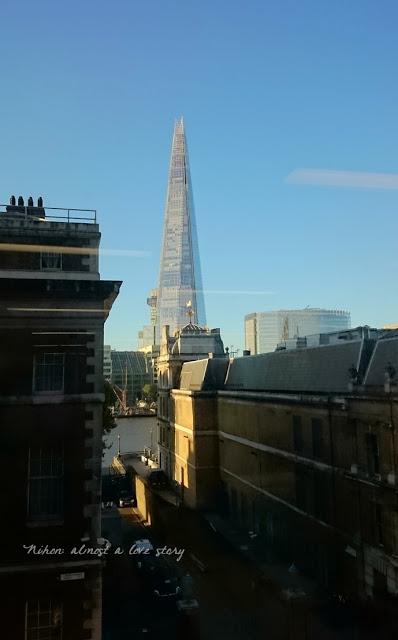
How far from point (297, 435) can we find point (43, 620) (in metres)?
13.0

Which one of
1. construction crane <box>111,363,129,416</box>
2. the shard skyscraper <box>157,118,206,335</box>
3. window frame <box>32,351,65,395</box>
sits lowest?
construction crane <box>111,363,129,416</box>

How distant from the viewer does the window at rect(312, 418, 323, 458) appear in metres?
20.6

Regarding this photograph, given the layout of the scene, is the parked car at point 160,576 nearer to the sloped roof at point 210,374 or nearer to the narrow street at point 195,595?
the narrow street at point 195,595

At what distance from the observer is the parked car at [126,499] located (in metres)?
32.9

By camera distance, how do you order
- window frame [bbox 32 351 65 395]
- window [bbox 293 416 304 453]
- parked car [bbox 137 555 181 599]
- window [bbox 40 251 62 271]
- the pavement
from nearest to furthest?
1. window frame [bbox 32 351 65 395]
2. window [bbox 40 251 62 271]
3. the pavement
4. parked car [bbox 137 555 181 599]
5. window [bbox 293 416 304 453]

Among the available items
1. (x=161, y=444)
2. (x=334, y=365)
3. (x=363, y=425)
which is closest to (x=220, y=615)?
(x=363, y=425)

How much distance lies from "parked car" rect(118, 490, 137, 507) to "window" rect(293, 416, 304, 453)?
14.5 metres

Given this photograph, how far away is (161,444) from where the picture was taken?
42.2m

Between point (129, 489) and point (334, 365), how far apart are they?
2025cm

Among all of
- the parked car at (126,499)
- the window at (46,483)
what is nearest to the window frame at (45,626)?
the window at (46,483)

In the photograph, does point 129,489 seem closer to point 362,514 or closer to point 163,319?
point 362,514

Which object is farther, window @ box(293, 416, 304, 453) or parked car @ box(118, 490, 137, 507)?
parked car @ box(118, 490, 137, 507)

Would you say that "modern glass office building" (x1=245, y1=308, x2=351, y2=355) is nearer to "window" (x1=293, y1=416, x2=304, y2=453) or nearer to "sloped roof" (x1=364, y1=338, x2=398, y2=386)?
"window" (x1=293, y1=416, x2=304, y2=453)

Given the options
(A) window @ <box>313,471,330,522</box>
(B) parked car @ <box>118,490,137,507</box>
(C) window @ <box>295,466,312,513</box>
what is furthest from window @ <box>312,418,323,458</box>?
(B) parked car @ <box>118,490,137,507</box>
